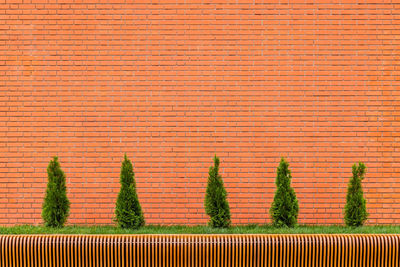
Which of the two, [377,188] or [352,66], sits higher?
[352,66]

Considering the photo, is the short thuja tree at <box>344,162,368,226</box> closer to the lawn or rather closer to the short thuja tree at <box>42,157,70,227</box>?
the lawn

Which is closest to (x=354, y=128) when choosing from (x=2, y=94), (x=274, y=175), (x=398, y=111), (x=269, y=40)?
(x=398, y=111)

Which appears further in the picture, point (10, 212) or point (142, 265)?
point (10, 212)

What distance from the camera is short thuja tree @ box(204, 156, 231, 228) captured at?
222 inches

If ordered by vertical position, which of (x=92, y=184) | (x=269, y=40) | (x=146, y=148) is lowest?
(x=92, y=184)

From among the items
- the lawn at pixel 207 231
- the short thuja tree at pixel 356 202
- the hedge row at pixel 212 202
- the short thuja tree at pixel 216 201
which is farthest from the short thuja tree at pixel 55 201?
the short thuja tree at pixel 356 202

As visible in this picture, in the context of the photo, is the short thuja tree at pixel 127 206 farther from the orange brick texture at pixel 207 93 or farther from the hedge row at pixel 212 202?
the orange brick texture at pixel 207 93

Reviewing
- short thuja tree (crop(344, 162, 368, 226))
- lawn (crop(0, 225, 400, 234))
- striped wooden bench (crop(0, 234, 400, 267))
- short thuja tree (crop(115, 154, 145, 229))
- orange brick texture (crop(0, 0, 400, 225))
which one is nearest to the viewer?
striped wooden bench (crop(0, 234, 400, 267))

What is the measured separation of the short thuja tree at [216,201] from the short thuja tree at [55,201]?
200cm

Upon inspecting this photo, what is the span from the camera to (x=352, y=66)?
20.7ft

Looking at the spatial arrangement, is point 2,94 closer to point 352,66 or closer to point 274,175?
point 274,175

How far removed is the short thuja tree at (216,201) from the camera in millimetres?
5645

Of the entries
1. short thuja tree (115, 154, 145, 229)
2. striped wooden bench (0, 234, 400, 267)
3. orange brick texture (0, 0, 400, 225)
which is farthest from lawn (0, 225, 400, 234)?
orange brick texture (0, 0, 400, 225)

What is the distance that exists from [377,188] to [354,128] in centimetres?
99
